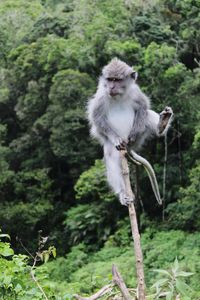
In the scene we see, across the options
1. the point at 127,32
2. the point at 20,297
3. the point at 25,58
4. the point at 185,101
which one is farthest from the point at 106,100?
the point at 25,58

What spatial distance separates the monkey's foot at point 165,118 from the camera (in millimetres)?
3983

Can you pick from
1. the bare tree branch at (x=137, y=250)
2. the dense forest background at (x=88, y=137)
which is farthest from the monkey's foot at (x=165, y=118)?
the dense forest background at (x=88, y=137)

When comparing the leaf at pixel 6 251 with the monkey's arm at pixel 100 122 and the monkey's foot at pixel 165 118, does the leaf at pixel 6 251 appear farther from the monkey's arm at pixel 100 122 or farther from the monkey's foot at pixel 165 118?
the monkey's foot at pixel 165 118

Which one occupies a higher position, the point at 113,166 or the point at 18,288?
the point at 113,166

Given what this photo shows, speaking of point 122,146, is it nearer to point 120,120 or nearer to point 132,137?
point 132,137

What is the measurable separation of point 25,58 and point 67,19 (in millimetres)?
2195

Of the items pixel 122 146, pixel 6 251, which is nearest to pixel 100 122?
pixel 122 146

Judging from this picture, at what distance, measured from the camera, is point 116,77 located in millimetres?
4160

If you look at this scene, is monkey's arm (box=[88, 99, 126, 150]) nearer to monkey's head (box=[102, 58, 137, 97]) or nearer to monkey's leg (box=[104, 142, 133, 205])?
monkey's leg (box=[104, 142, 133, 205])

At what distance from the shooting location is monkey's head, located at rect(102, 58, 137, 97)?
4168mm

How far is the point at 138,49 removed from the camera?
13922 mm

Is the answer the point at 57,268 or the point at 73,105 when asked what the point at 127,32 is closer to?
the point at 73,105

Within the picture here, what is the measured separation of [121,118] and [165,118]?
52 cm

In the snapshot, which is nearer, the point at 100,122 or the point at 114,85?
the point at 114,85
